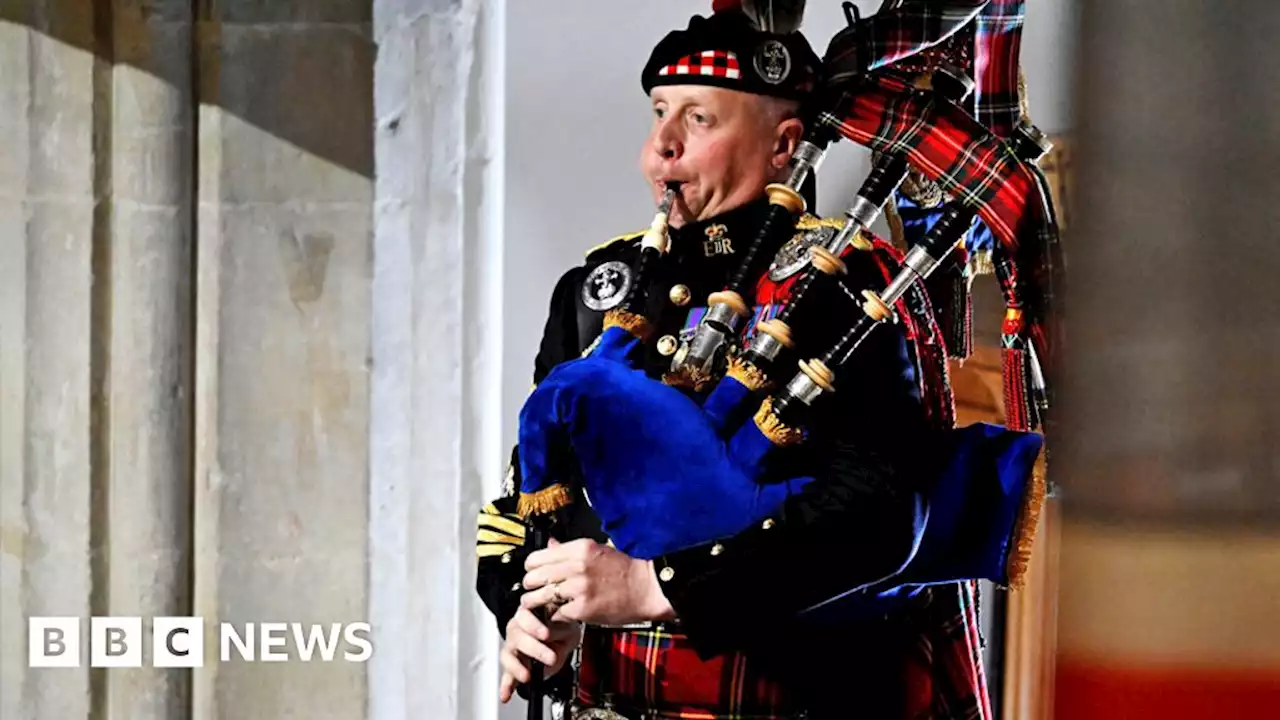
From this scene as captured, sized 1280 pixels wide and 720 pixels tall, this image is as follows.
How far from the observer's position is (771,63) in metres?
1.29

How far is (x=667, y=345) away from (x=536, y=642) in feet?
0.99

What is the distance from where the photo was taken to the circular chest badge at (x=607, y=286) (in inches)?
53.5

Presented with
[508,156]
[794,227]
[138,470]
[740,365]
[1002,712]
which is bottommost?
[1002,712]

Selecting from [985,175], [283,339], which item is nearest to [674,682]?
[985,175]

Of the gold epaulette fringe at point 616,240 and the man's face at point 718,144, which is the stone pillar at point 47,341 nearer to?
the gold epaulette fringe at point 616,240

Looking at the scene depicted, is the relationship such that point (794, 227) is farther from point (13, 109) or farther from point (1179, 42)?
point (13, 109)

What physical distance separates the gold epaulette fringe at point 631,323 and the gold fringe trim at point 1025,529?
0.37 m

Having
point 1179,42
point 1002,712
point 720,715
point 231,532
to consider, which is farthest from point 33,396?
point 1179,42

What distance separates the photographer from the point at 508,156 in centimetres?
162

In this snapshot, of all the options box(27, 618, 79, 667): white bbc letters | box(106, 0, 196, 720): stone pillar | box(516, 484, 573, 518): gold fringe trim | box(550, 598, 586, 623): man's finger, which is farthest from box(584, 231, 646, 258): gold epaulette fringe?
box(27, 618, 79, 667): white bbc letters

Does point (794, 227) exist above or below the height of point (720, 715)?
above

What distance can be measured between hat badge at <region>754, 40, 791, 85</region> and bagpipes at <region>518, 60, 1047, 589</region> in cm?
5

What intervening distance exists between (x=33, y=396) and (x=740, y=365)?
1.04m

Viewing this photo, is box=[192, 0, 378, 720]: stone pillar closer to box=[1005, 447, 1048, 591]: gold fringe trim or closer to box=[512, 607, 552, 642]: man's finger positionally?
box=[512, 607, 552, 642]: man's finger
